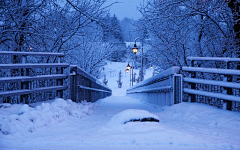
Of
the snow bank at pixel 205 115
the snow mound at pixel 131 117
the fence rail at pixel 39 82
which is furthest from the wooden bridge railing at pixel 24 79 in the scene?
the snow bank at pixel 205 115

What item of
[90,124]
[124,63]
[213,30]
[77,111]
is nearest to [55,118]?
[90,124]

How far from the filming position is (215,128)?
4.75 metres

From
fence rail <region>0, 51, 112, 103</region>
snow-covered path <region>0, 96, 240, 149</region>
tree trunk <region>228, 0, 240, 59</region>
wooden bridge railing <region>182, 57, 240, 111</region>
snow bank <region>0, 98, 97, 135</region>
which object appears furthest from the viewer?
tree trunk <region>228, 0, 240, 59</region>

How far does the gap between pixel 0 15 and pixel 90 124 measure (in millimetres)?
5153

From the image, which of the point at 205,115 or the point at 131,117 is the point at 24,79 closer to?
the point at 131,117

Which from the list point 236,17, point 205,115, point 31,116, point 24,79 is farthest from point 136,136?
point 236,17

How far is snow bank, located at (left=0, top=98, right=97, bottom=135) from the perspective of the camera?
13.4 feet

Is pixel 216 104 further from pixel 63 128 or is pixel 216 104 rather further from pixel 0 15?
pixel 0 15

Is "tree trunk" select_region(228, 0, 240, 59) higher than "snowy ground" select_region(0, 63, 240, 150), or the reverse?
"tree trunk" select_region(228, 0, 240, 59)

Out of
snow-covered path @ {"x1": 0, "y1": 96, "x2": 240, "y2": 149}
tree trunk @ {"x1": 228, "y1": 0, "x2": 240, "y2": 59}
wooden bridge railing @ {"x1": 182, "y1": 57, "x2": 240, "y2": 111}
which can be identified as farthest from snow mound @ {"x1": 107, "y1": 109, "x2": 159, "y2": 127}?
tree trunk @ {"x1": 228, "y1": 0, "x2": 240, "y2": 59}

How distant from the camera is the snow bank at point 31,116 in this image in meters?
A: 4.07

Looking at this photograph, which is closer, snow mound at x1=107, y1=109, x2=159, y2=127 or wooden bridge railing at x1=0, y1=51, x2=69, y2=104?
snow mound at x1=107, y1=109, x2=159, y2=127

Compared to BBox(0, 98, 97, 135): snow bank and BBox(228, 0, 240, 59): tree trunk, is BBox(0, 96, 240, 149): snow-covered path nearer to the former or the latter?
BBox(0, 98, 97, 135): snow bank

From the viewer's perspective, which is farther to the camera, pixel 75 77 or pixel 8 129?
pixel 75 77
